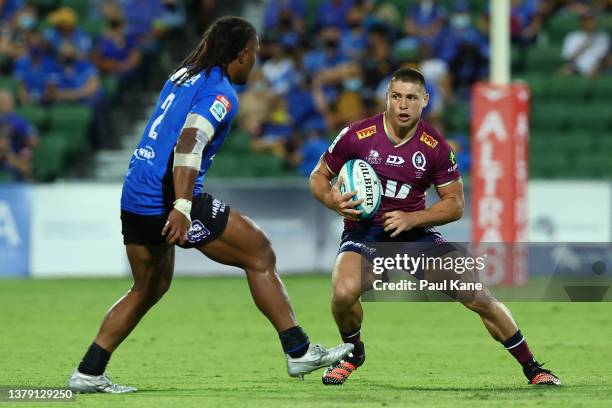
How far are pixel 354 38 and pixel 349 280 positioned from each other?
41.2 ft

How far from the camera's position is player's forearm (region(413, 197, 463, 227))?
26.0 ft

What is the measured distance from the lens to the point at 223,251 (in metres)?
7.65

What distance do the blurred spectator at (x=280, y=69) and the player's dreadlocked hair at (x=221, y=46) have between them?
38.7 feet

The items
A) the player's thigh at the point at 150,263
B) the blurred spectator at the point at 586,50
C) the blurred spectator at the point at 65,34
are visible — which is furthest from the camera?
the blurred spectator at the point at 65,34

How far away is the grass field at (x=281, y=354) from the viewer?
7.50 m

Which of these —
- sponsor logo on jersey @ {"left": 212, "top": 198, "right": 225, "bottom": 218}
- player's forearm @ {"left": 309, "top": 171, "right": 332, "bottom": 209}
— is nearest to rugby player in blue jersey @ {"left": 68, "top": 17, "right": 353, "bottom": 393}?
sponsor logo on jersey @ {"left": 212, "top": 198, "right": 225, "bottom": 218}

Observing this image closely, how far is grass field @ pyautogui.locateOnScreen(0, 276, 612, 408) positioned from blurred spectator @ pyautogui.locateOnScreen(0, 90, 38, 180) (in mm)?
3272

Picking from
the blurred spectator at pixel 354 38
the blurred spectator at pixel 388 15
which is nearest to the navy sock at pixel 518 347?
the blurred spectator at pixel 354 38

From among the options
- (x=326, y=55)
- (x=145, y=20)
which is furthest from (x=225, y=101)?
(x=145, y=20)

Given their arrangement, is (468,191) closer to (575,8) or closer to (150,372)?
(575,8)

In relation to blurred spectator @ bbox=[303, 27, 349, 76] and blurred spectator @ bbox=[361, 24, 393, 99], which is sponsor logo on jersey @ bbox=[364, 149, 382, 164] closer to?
blurred spectator @ bbox=[361, 24, 393, 99]

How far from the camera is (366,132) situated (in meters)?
8.24

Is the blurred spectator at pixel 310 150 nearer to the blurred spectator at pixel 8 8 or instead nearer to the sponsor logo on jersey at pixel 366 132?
the blurred spectator at pixel 8 8

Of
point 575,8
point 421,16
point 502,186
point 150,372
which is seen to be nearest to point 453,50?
point 421,16
